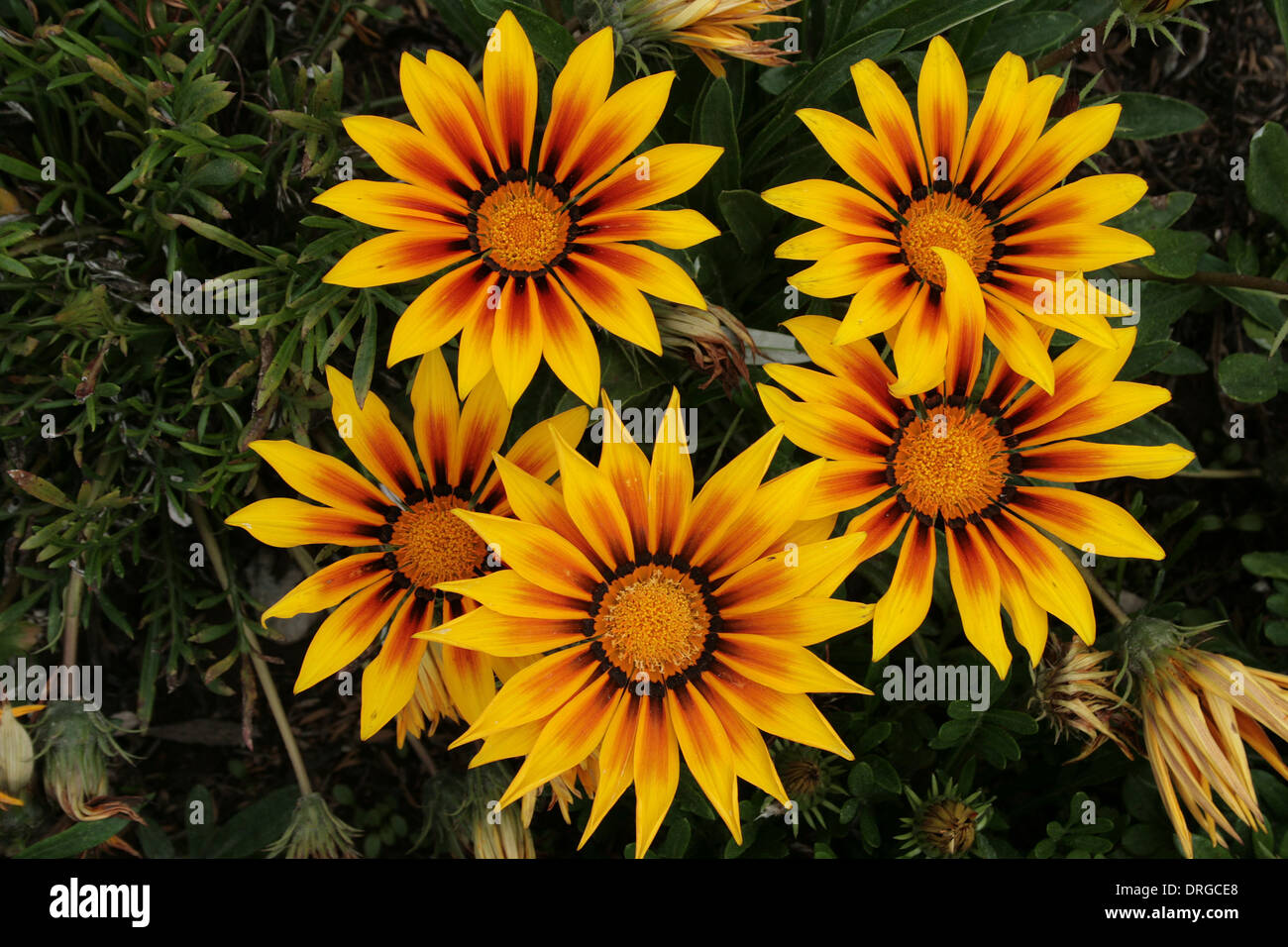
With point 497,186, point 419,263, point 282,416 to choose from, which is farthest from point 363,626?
point 497,186

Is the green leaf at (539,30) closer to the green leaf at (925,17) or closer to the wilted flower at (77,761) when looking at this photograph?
the green leaf at (925,17)

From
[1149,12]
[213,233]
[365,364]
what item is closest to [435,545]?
[365,364]

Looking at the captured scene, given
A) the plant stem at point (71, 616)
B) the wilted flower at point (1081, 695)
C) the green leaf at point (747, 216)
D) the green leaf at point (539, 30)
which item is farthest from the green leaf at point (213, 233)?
the wilted flower at point (1081, 695)

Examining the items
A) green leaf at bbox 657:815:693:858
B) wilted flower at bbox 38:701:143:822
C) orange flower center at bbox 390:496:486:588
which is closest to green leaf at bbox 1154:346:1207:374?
green leaf at bbox 657:815:693:858

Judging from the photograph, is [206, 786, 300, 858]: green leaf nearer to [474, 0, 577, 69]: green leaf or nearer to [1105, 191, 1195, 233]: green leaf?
[474, 0, 577, 69]: green leaf

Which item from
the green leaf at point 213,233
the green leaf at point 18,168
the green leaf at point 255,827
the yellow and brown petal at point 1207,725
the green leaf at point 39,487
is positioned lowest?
the green leaf at point 255,827
